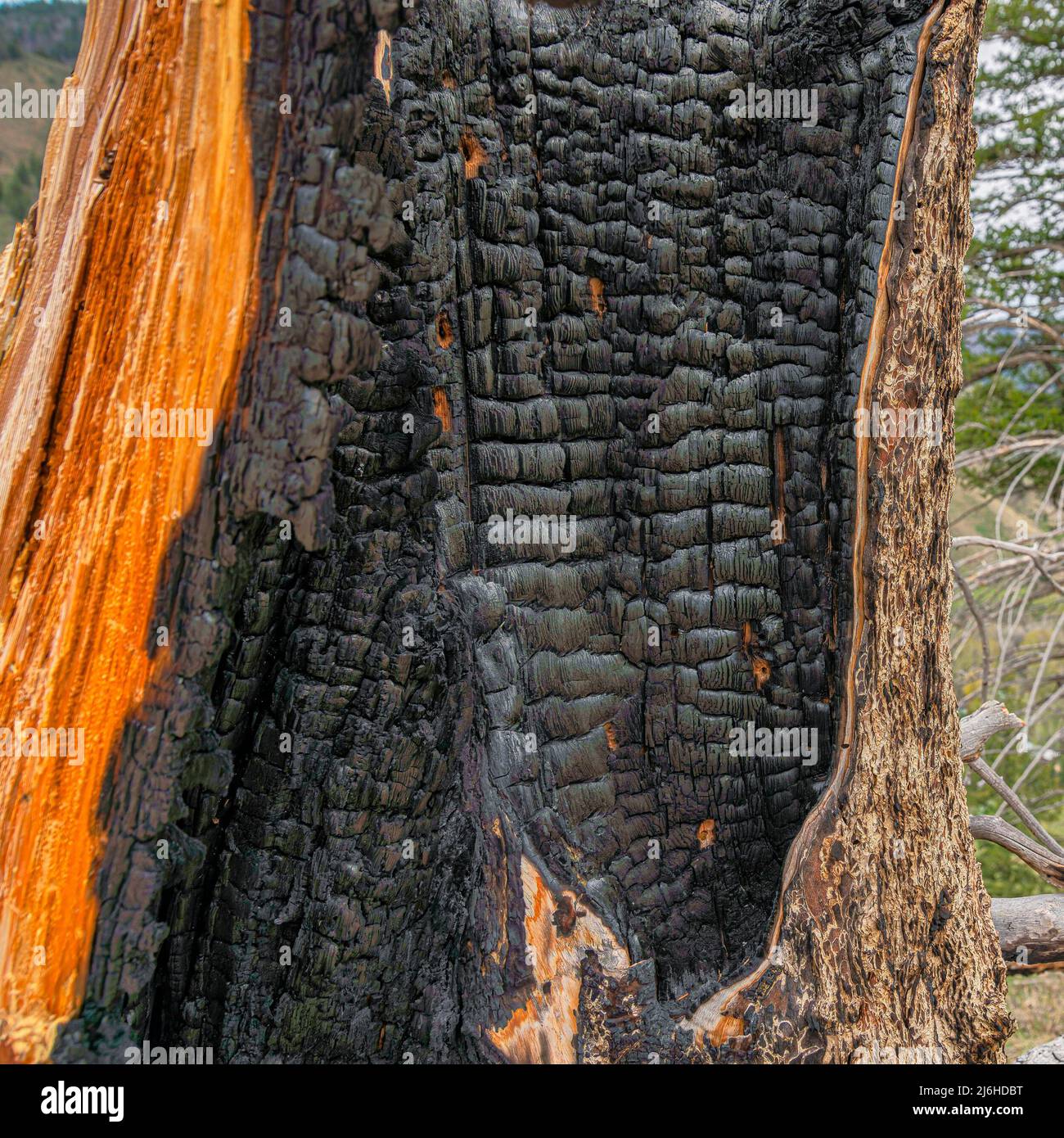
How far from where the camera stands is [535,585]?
1.30 metres

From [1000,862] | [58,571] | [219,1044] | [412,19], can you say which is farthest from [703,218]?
[1000,862]

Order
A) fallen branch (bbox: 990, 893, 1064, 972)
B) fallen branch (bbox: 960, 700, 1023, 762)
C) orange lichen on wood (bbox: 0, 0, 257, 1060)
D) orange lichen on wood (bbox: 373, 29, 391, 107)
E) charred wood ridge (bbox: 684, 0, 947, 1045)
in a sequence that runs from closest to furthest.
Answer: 1. orange lichen on wood (bbox: 0, 0, 257, 1060)
2. orange lichen on wood (bbox: 373, 29, 391, 107)
3. charred wood ridge (bbox: 684, 0, 947, 1045)
4. fallen branch (bbox: 990, 893, 1064, 972)
5. fallen branch (bbox: 960, 700, 1023, 762)

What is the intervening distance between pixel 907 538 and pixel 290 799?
0.91m

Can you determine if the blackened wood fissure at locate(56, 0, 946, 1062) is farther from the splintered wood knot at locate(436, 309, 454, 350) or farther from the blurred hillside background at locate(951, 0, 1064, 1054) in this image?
the blurred hillside background at locate(951, 0, 1064, 1054)

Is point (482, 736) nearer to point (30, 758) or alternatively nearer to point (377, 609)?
point (377, 609)

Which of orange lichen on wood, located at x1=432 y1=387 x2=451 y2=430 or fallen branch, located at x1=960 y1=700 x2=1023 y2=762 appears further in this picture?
fallen branch, located at x1=960 y1=700 x2=1023 y2=762

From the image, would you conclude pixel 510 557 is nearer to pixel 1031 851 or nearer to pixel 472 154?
pixel 472 154

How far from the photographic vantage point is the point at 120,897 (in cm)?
110

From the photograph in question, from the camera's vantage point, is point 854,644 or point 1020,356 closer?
point 854,644

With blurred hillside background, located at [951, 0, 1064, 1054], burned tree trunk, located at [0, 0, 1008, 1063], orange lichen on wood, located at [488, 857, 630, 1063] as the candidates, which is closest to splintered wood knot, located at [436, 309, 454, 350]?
burned tree trunk, located at [0, 0, 1008, 1063]

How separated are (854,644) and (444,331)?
705 millimetres

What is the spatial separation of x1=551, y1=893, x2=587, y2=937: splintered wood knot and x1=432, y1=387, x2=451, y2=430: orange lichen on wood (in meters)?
0.64

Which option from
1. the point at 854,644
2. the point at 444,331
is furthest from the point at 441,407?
the point at 854,644

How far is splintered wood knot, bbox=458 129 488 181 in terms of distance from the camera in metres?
1.24
